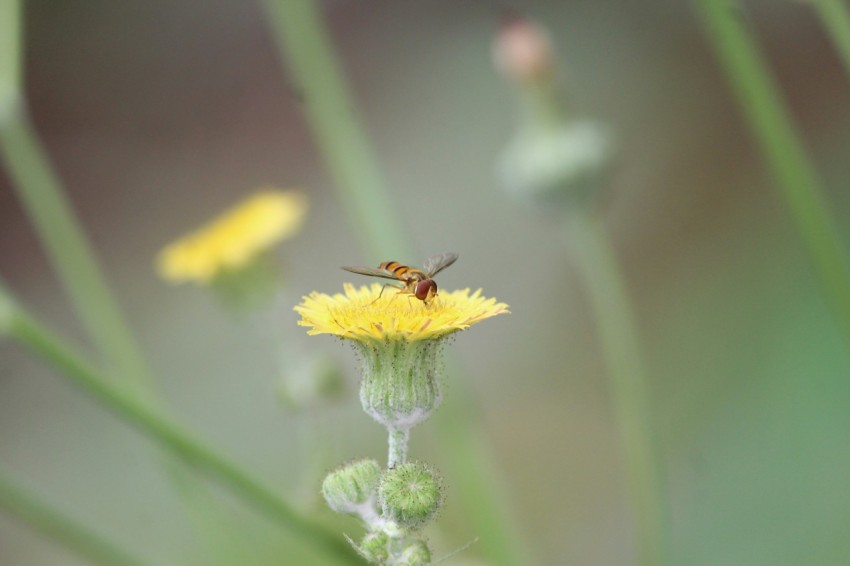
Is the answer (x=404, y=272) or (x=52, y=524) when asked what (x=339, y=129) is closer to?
(x=404, y=272)

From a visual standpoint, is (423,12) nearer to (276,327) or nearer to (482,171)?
(482,171)

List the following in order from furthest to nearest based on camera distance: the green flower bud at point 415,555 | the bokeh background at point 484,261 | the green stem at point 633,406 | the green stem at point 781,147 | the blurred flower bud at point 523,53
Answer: the bokeh background at point 484,261 < the blurred flower bud at point 523,53 < the green stem at point 633,406 < the green stem at point 781,147 < the green flower bud at point 415,555

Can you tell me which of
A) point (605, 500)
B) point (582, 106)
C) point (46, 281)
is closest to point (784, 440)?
point (605, 500)

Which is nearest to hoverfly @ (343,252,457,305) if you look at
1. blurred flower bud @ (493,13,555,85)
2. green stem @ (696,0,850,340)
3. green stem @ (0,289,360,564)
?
green stem @ (0,289,360,564)

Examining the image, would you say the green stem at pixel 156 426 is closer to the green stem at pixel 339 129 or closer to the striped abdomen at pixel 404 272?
the striped abdomen at pixel 404 272

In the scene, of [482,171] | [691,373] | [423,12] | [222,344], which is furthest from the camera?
[423,12]

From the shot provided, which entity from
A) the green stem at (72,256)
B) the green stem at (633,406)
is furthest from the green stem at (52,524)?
the green stem at (633,406)
